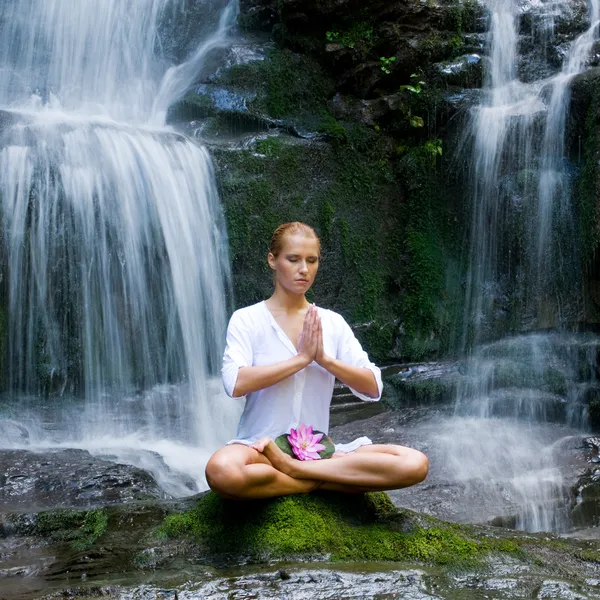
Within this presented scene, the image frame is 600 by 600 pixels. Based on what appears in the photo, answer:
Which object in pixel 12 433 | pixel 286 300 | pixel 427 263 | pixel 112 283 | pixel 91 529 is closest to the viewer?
pixel 286 300

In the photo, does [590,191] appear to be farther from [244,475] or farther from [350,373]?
[244,475]

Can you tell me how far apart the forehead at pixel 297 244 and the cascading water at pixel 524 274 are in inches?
157

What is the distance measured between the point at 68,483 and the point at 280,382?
7.38ft

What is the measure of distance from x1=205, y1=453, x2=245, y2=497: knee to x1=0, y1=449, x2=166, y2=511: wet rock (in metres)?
1.74

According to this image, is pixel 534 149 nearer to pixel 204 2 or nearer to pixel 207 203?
pixel 207 203

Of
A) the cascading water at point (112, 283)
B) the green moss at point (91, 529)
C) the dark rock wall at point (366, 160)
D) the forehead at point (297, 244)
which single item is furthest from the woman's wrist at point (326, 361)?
the dark rock wall at point (366, 160)

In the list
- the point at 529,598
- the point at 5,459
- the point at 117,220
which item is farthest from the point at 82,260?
the point at 529,598

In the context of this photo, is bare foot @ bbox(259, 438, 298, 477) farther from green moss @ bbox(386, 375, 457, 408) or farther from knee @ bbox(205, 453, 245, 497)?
green moss @ bbox(386, 375, 457, 408)

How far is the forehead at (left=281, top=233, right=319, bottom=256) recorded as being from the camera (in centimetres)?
383

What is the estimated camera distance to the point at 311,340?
11.9 feet

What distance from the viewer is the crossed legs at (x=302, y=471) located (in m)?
3.46

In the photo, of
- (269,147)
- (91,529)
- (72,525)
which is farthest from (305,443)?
(269,147)

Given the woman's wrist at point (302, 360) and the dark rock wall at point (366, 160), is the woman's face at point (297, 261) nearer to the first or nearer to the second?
the woman's wrist at point (302, 360)

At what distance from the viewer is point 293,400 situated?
3.78 meters
